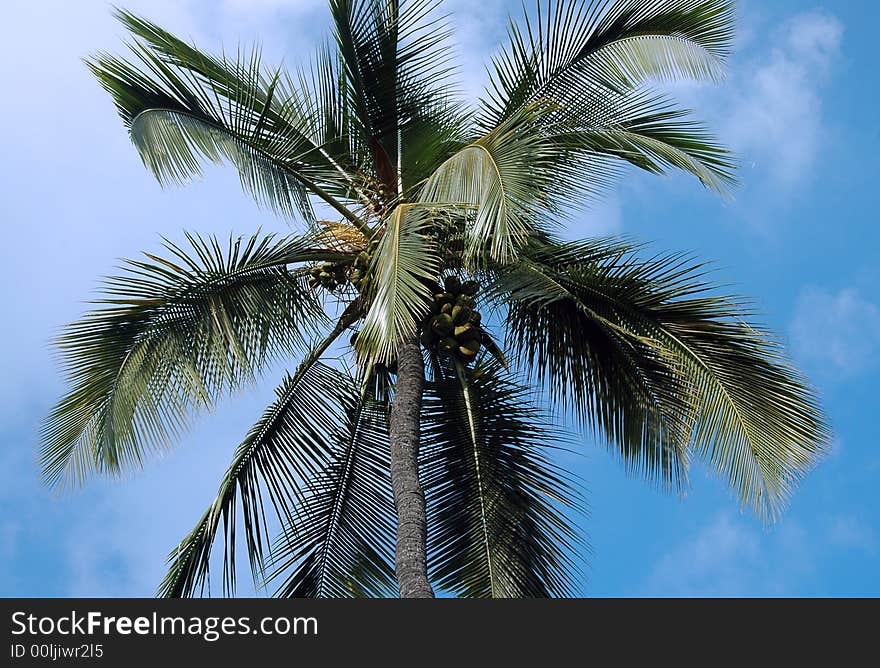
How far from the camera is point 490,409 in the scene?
10547 mm

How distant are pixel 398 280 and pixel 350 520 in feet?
11.3

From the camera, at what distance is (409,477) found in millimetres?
9016

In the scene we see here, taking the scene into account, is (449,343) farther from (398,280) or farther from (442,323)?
(398,280)

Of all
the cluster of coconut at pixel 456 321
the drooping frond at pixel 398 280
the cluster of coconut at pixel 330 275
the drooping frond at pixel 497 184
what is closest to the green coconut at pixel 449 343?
the cluster of coconut at pixel 456 321

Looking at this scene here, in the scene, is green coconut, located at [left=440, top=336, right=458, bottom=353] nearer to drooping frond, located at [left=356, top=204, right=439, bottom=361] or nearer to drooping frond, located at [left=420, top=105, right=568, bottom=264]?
drooping frond, located at [left=356, top=204, right=439, bottom=361]

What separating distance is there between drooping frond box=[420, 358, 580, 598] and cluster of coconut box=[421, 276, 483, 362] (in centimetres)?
76

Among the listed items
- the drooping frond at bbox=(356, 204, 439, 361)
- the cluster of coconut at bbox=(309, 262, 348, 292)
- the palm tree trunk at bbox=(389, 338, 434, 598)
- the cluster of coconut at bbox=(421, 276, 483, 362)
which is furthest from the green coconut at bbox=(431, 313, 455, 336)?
the cluster of coconut at bbox=(309, 262, 348, 292)

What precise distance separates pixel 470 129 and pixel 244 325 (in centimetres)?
267

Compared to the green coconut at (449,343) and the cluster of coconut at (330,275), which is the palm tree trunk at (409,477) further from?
the cluster of coconut at (330,275)

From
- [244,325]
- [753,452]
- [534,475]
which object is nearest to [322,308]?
[244,325]

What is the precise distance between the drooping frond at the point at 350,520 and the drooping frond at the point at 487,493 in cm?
64

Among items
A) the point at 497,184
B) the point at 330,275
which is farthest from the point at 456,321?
the point at 497,184

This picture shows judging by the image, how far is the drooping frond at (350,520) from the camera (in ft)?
35.0
